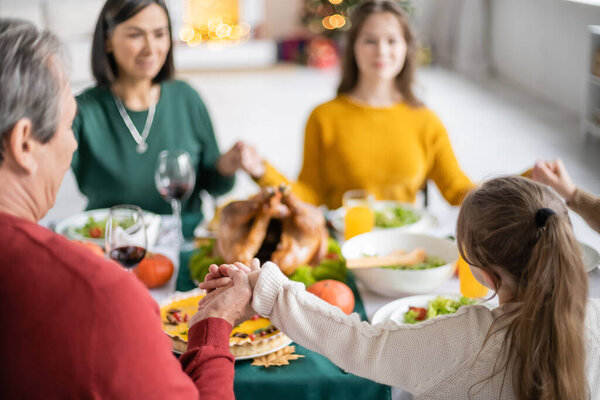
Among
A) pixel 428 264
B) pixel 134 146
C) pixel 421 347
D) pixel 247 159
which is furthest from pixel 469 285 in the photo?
pixel 134 146

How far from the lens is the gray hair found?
86cm

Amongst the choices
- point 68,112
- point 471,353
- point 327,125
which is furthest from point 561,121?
point 68,112

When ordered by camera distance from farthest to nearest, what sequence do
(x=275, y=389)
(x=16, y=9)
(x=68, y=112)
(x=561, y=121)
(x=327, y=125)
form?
(x=16, y=9), (x=561, y=121), (x=327, y=125), (x=275, y=389), (x=68, y=112)

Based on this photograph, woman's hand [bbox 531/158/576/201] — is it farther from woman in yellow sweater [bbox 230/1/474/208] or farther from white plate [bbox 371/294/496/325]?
woman in yellow sweater [bbox 230/1/474/208]

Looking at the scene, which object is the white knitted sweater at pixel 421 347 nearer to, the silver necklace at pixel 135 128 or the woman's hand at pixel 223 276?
the woman's hand at pixel 223 276

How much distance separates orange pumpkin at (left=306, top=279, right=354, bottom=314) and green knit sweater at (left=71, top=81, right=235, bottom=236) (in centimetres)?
103

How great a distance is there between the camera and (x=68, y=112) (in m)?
0.96

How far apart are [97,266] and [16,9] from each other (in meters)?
7.15

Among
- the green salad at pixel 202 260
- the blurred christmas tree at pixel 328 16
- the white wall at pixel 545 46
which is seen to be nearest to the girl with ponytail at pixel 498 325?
the green salad at pixel 202 260

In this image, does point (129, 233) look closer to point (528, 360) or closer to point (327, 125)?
point (528, 360)

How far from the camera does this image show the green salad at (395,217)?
1955 millimetres

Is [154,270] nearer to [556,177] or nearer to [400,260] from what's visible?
[400,260]

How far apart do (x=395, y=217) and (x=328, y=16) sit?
706 cm

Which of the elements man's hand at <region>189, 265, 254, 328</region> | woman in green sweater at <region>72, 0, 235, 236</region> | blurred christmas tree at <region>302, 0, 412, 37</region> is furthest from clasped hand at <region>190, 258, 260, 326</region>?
blurred christmas tree at <region>302, 0, 412, 37</region>
